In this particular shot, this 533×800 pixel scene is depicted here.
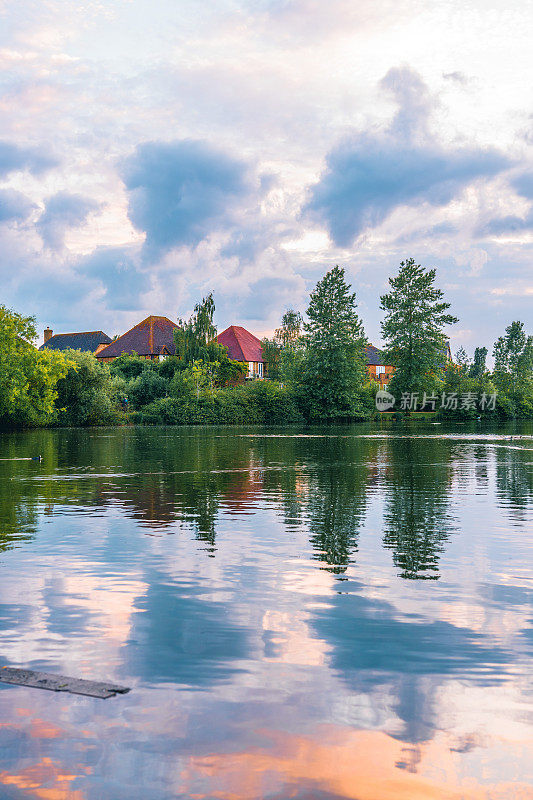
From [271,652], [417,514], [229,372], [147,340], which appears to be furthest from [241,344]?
[271,652]

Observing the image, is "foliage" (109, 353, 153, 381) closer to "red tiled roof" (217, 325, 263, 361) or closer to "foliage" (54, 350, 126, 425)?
"foliage" (54, 350, 126, 425)

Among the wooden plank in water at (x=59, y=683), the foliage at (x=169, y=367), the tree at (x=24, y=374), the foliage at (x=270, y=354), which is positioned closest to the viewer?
the wooden plank in water at (x=59, y=683)

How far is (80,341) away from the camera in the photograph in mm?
158250

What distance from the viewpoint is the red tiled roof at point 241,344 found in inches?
5461

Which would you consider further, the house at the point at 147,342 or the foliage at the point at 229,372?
the house at the point at 147,342

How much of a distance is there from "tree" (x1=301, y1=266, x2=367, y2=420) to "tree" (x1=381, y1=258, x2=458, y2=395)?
4.64 meters

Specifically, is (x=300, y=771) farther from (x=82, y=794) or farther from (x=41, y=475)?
(x=41, y=475)

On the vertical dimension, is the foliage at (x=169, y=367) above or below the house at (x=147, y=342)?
below

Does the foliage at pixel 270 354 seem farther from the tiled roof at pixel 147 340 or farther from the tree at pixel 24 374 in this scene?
the tree at pixel 24 374

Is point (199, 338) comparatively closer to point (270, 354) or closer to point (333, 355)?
point (333, 355)

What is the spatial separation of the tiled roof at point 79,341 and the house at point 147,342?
1519 centimetres

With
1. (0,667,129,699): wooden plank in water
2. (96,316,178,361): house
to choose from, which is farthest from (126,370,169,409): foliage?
(0,667,129,699): wooden plank in water

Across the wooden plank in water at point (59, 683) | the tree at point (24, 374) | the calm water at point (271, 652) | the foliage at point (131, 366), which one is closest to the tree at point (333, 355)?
the foliage at point (131, 366)

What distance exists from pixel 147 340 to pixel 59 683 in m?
129
